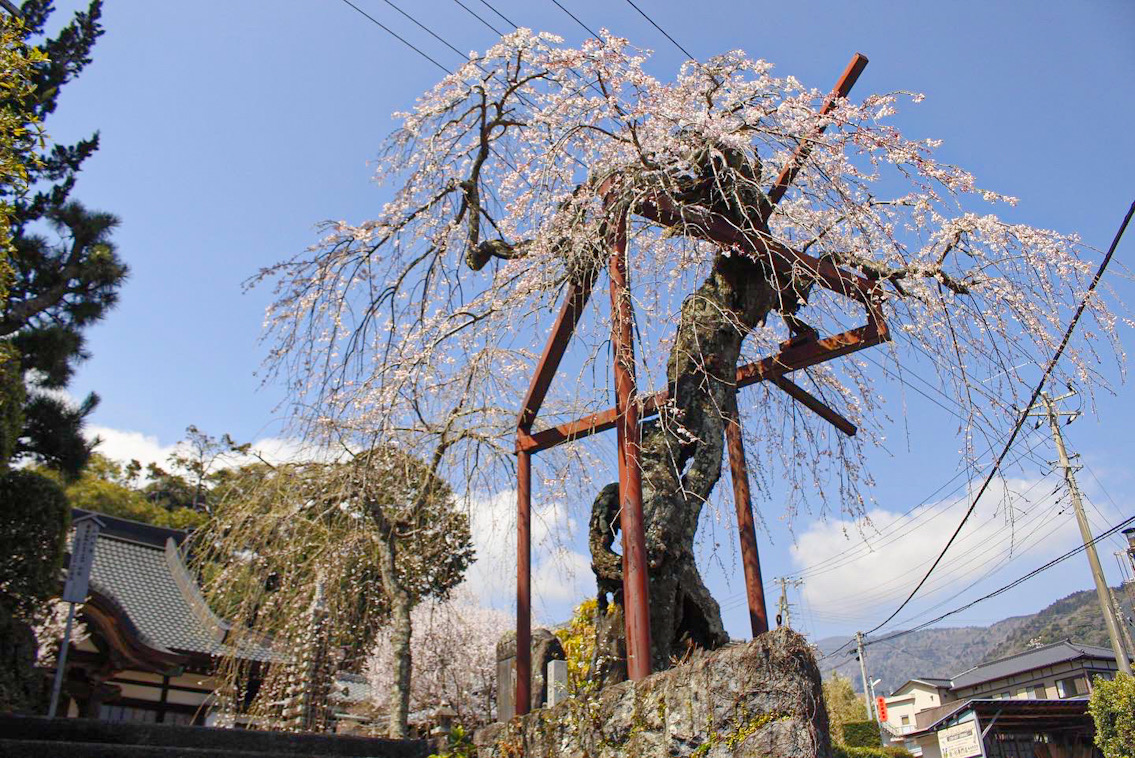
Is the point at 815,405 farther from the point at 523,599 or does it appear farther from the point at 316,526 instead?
the point at 316,526

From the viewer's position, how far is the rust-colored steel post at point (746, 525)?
510cm

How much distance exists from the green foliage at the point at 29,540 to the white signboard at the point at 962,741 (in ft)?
42.2

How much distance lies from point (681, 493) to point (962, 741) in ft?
34.7

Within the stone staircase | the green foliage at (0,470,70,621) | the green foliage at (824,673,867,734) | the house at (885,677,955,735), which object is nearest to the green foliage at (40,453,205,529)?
the green foliage at (0,470,70,621)

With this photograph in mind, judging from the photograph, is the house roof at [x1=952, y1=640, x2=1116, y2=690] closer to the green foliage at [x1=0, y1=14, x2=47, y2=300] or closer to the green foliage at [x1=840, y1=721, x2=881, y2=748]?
the green foliage at [x1=840, y1=721, x2=881, y2=748]

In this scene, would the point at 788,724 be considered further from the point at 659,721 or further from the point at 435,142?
the point at 435,142

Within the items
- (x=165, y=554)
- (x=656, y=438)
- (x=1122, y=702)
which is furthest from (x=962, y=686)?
(x=656, y=438)

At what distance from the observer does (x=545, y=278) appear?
5.30m

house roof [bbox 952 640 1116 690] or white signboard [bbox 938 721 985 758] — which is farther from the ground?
house roof [bbox 952 640 1116 690]

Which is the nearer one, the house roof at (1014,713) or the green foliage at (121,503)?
the house roof at (1014,713)

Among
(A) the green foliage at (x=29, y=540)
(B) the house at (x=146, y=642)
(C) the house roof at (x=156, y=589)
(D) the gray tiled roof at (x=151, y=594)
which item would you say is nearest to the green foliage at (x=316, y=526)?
(B) the house at (x=146, y=642)

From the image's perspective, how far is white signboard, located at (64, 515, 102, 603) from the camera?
6453 mm

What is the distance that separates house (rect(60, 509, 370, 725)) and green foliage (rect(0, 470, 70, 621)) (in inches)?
77.6

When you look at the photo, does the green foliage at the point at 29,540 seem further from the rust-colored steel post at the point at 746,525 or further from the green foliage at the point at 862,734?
the green foliage at the point at 862,734
